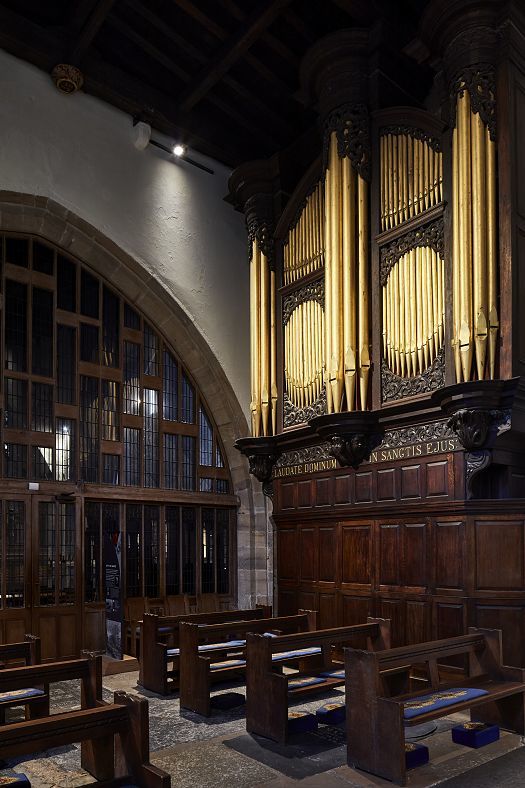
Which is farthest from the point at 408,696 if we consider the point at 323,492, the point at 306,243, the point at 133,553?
the point at 306,243

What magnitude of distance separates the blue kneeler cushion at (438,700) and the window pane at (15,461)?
5180 mm

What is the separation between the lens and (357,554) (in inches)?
306

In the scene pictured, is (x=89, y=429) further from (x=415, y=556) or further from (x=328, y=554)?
(x=415, y=556)

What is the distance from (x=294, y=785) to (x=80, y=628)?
482 centimetres

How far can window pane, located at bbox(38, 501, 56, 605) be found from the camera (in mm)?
8648

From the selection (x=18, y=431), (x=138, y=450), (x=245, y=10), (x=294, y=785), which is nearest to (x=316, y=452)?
(x=138, y=450)

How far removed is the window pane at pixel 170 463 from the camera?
33.0ft

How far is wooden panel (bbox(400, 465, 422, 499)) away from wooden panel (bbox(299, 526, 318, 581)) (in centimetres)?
146

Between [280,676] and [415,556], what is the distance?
83.3 inches

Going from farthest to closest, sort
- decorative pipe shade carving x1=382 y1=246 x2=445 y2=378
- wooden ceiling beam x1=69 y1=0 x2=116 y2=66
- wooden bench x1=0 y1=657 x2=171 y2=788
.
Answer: wooden ceiling beam x1=69 y1=0 x2=116 y2=66, decorative pipe shade carving x1=382 y1=246 x2=445 y2=378, wooden bench x1=0 y1=657 x2=171 y2=788

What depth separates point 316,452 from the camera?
28.0 feet

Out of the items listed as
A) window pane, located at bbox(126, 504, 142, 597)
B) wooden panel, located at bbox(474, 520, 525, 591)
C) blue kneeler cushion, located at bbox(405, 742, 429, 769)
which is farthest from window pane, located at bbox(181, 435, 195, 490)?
blue kneeler cushion, located at bbox(405, 742, 429, 769)

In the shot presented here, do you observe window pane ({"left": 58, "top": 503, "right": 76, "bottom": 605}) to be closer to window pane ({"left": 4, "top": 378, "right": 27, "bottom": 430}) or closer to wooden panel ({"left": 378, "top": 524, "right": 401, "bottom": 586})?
window pane ({"left": 4, "top": 378, "right": 27, "bottom": 430})

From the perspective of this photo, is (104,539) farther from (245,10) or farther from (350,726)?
(245,10)
